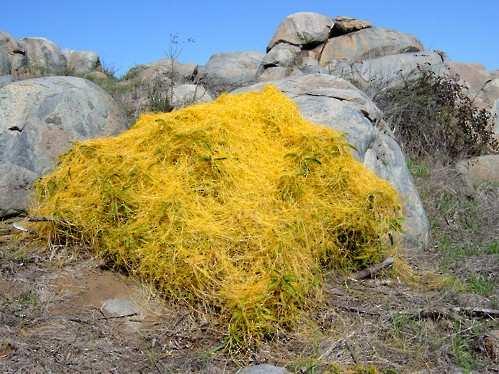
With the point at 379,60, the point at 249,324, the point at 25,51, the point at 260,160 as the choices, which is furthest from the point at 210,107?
the point at 25,51

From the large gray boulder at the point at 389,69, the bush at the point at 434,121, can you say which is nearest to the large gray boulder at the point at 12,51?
the large gray boulder at the point at 389,69

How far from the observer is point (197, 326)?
4.12 m

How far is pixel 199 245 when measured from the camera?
4.34 m

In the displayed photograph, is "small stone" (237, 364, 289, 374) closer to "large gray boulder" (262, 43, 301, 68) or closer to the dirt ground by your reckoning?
the dirt ground

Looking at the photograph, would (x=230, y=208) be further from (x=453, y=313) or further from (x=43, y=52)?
(x=43, y=52)

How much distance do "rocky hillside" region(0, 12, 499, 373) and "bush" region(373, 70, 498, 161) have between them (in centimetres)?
7

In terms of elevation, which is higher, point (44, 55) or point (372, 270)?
point (44, 55)

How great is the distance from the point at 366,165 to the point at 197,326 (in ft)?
9.75

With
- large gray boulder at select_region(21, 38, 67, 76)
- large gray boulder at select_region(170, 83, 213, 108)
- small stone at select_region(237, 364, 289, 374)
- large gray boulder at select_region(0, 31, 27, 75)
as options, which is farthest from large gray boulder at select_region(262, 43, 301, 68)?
small stone at select_region(237, 364, 289, 374)

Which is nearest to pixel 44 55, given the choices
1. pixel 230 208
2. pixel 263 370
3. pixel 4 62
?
pixel 4 62

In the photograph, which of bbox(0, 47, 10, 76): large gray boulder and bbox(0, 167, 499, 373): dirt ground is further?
bbox(0, 47, 10, 76): large gray boulder

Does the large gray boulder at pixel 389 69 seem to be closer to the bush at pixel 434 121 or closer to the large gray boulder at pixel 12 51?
the bush at pixel 434 121

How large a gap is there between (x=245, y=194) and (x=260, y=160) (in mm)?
538

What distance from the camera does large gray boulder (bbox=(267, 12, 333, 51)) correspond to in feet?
50.2
